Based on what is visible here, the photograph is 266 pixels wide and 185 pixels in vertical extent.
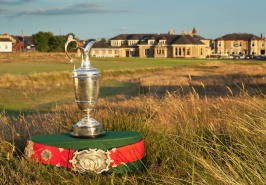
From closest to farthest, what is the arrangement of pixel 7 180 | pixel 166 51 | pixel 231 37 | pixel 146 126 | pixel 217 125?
1. pixel 7 180
2. pixel 146 126
3. pixel 217 125
4. pixel 166 51
5. pixel 231 37

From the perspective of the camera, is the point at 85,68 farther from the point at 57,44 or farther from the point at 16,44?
the point at 16,44

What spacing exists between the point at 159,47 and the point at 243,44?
26.6 metres

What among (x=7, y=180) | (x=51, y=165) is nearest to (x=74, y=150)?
(x=51, y=165)

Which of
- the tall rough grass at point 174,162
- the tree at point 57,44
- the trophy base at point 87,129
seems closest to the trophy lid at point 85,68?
the trophy base at point 87,129

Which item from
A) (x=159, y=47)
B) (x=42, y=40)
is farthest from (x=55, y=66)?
(x=159, y=47)

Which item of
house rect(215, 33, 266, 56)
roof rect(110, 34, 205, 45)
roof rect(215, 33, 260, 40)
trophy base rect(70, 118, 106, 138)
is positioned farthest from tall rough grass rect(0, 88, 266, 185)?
roof rect(215, 33, 260, 40)

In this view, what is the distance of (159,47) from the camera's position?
10962 cm

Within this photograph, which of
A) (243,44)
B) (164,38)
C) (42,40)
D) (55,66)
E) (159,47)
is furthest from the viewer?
(243,44)

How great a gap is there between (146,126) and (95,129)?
139 centimetres

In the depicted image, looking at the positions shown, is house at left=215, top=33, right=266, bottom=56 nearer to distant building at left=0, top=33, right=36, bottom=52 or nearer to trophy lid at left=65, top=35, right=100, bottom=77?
distant building at left=0, top=33, right=36, bottom=52

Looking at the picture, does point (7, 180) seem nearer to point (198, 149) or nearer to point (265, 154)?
point (198, 149)

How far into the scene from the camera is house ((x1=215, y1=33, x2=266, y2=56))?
404 ft

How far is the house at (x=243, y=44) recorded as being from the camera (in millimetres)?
123000

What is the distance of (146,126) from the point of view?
658cm
